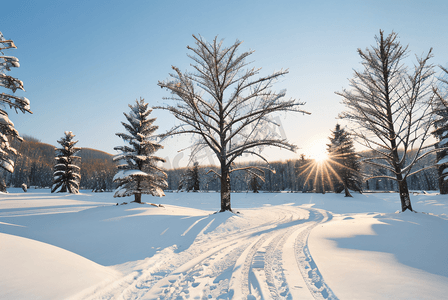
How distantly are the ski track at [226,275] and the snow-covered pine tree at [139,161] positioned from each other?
920cm

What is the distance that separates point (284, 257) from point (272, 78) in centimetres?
832

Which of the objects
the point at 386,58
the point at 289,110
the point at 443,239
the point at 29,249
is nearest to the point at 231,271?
the point at 29,249

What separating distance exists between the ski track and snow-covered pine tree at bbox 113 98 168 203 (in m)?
9.20

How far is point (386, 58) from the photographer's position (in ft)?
34.8

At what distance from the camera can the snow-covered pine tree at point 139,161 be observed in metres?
13.8

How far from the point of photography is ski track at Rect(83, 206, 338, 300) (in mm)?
3082

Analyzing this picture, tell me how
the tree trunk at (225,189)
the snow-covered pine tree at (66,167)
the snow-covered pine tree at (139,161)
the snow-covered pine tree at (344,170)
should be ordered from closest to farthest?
the tree trunk at (225,189)
the snow-covered pine tree at (139,161)
the snow-covered pine tree at (66,167)
the snow-covered pine tree at (344,170)

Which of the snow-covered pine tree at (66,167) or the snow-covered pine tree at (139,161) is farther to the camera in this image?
the snow-covered pine tree at (66,167)

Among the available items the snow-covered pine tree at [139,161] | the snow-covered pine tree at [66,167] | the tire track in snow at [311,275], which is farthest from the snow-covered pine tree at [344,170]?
the snow-covered pine tree at [66,167]

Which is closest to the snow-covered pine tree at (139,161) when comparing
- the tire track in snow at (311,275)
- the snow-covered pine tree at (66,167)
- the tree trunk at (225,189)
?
the tree trunk at (225,189)

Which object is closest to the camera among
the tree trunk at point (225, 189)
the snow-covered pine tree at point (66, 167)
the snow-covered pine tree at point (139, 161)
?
the tree trunk at point (225, 189)

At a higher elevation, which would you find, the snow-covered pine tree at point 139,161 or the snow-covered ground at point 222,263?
the snow-covered pine tree at point 139,161

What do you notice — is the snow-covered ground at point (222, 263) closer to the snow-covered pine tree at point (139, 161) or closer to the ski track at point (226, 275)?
the ski track at point (226, 275)

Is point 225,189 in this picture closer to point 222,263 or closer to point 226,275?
point 222,263
